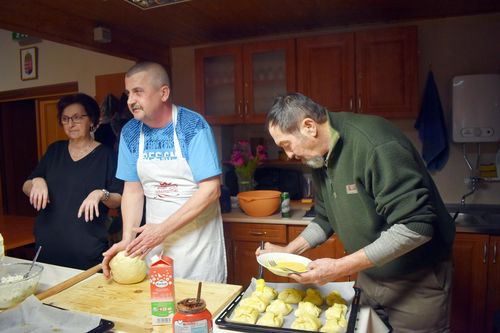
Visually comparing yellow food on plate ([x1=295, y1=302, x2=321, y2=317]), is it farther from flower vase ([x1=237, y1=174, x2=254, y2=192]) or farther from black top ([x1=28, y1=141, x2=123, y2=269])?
flower vase ([x1=237, y1=174, x2=254, y2=192])

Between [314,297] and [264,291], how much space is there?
15 cm

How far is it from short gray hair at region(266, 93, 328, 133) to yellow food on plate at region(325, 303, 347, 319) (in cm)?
51

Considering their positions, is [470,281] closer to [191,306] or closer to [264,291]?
[264,291]

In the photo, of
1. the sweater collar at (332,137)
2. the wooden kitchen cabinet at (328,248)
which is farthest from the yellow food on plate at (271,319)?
the wooden kitchen cabinet at (328,248)

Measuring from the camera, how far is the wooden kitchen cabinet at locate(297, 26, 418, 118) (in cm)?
258

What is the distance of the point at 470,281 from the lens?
2279mm

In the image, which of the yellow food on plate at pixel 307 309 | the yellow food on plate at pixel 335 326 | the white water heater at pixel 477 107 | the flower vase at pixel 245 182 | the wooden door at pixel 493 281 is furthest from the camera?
the flower vase at pixel 245 182

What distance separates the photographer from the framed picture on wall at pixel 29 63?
3.95m

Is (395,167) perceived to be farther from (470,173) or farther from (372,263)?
(470,173)

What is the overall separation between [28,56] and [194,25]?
2.18 metres

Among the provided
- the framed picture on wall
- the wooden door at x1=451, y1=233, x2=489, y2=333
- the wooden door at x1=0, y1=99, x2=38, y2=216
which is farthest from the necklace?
the wooden door at x1=0, y1=99, x2=38, y2=216

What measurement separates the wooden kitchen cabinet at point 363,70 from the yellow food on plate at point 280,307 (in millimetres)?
1853

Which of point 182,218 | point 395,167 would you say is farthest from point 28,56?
point 395,167

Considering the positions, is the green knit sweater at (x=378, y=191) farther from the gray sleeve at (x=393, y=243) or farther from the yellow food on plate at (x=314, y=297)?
the yellow food on plate at (x=314, y=297)
